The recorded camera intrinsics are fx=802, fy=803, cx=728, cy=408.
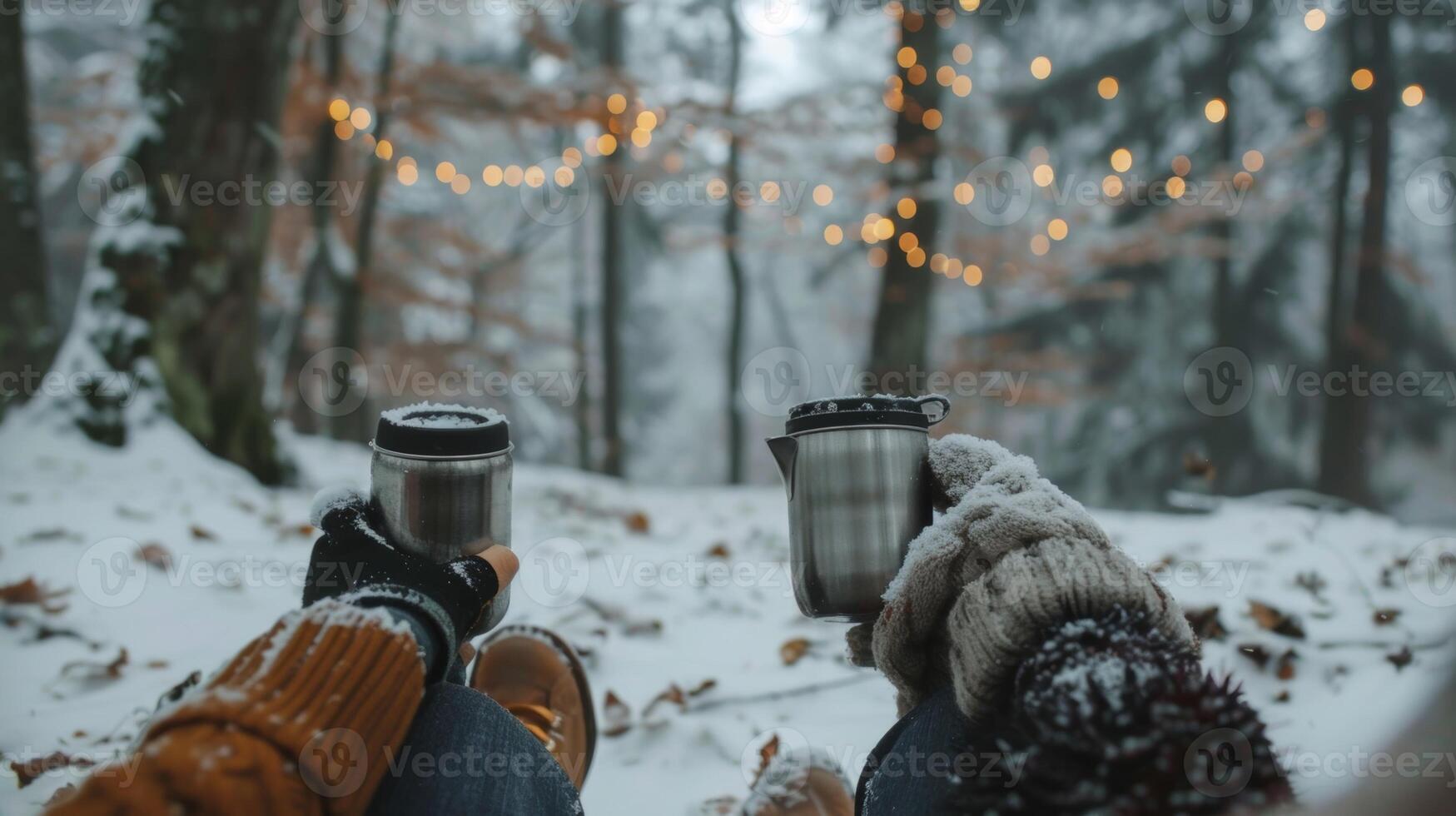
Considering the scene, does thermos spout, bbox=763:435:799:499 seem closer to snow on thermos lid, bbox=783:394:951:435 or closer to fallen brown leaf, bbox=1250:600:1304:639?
snow on thermos lid, bbox=783:394:951:435

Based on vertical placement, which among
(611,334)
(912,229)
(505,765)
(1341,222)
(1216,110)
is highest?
(1216,110)

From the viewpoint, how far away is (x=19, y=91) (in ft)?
14.7

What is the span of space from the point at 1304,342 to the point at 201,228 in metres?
12.6

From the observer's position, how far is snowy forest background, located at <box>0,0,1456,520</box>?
3803mm

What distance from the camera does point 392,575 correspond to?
1.12 meters

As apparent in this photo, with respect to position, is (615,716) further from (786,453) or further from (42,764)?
(42,764)

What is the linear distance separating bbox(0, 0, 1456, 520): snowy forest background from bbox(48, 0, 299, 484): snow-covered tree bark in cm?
1

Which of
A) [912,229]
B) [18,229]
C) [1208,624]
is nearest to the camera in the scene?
[1208,624]

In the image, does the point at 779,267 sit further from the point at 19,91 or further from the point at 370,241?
the point at 19,91

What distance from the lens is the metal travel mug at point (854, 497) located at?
3.94ft

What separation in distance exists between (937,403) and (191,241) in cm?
377

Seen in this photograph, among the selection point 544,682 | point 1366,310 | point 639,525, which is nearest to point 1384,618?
point 544,682

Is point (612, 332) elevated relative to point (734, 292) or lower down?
lower down

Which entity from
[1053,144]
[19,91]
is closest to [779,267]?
[1053,144]
